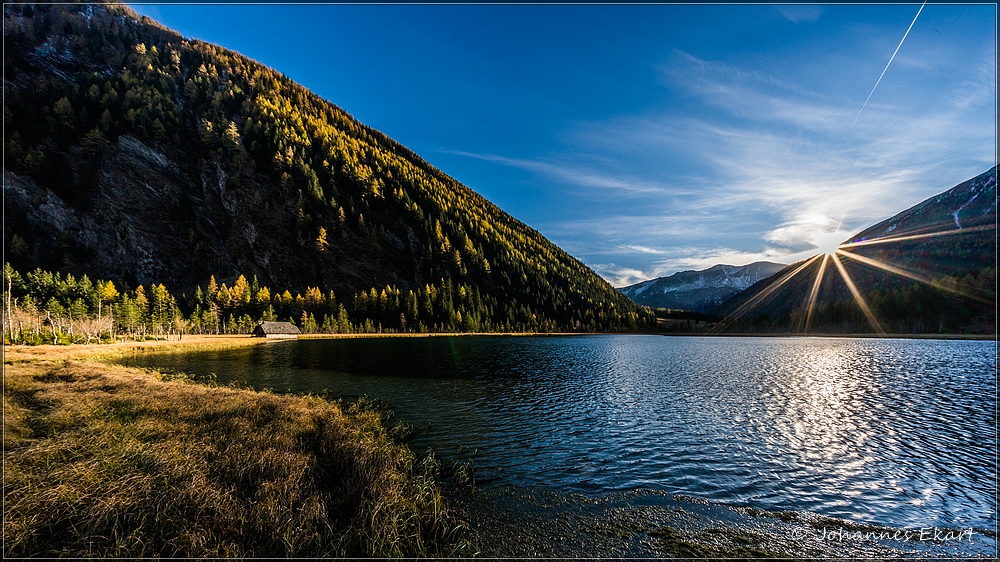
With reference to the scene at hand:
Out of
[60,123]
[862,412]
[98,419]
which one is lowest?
[862,412]

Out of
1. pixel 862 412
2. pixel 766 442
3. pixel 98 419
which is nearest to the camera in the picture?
pixel 98 419

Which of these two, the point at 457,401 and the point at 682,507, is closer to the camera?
the point at 682,507

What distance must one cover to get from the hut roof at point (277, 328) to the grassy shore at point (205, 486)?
113 metres

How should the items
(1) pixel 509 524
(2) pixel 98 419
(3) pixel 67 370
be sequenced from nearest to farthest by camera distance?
(1) pixel 509 524, (2) pixel 98 419, (3) pixel 67 370

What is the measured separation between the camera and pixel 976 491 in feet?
49.8

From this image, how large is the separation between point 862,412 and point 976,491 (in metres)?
14.3

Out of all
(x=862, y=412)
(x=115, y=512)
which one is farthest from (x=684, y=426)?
(x=115, y=512)

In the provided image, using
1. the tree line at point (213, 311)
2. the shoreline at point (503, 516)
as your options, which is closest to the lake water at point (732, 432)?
the shoreline at point (503, 516)

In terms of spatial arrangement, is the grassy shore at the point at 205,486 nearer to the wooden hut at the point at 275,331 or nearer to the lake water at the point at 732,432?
the lake water at the point at 732,432

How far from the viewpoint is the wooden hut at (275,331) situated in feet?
396

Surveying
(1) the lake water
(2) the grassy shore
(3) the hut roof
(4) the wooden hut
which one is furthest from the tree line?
(2) the grassy shore

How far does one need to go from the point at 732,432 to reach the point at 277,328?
5402 inches

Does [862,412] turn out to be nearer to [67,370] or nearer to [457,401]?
[457,401]

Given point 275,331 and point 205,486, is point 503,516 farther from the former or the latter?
point 275,331
